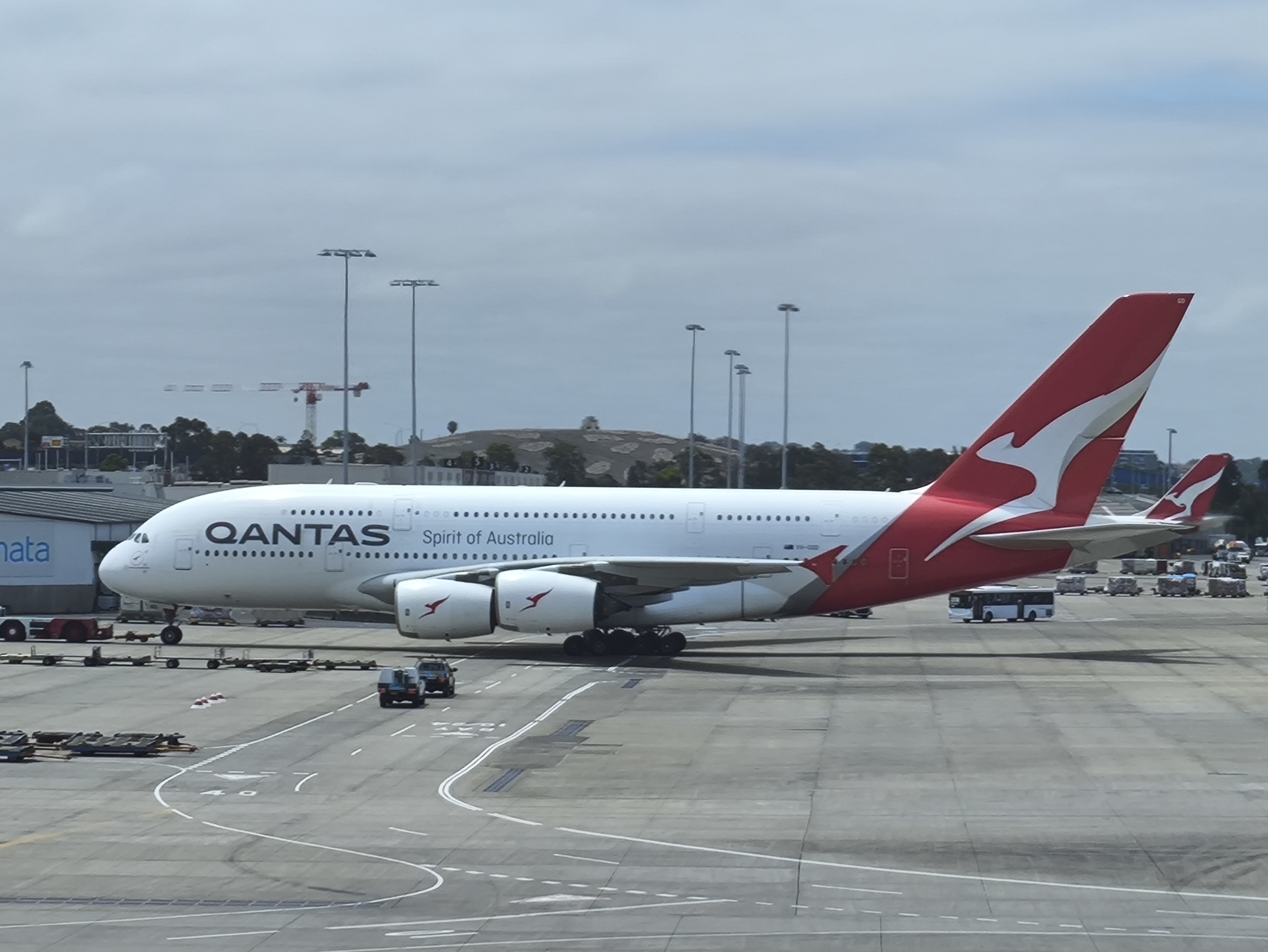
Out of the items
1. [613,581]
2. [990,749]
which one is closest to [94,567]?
[613,581]

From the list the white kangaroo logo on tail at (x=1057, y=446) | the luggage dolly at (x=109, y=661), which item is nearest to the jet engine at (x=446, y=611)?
the luggage dolly at (x=109, y=661)

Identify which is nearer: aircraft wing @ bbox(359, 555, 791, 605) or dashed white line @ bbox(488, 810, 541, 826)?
dashed white line @ bbox(488, 810, 541, 826)

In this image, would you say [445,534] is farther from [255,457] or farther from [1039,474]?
[255,457]

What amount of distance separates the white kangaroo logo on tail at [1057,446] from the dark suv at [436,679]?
57.5 feet

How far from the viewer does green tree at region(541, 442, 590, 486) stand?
166875 millimetres

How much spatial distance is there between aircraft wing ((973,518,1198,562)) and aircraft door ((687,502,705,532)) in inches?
340

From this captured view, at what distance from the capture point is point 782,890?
18.7 metres

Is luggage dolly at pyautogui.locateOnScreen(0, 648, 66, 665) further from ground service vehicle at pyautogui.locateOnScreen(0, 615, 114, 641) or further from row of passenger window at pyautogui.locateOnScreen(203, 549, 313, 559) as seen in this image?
ground service vehicle at pyautogui.locateOnScreen(0, 615, 114, 641)

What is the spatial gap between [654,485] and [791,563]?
360 feet

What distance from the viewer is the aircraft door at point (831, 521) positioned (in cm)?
4828

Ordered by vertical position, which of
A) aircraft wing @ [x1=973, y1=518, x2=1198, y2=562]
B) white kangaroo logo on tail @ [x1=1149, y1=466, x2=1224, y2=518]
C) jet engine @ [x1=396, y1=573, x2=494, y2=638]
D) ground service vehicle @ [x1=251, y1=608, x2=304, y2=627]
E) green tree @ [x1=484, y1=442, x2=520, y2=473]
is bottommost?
ground service vehicle @ [x1=251, y1=608, x2=304, y2=627]

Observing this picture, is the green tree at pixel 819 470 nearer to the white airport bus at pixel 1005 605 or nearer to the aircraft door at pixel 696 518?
the white airport bus at pixel 1005 605

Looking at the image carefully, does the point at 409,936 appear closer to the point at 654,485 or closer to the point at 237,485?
the point at 237,485

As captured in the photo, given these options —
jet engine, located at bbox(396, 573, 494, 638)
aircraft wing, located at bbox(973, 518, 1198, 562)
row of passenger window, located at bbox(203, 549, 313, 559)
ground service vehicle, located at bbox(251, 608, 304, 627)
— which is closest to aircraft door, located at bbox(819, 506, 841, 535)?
aircraft wing, located at bbox(973, 518, 1198, 562)
